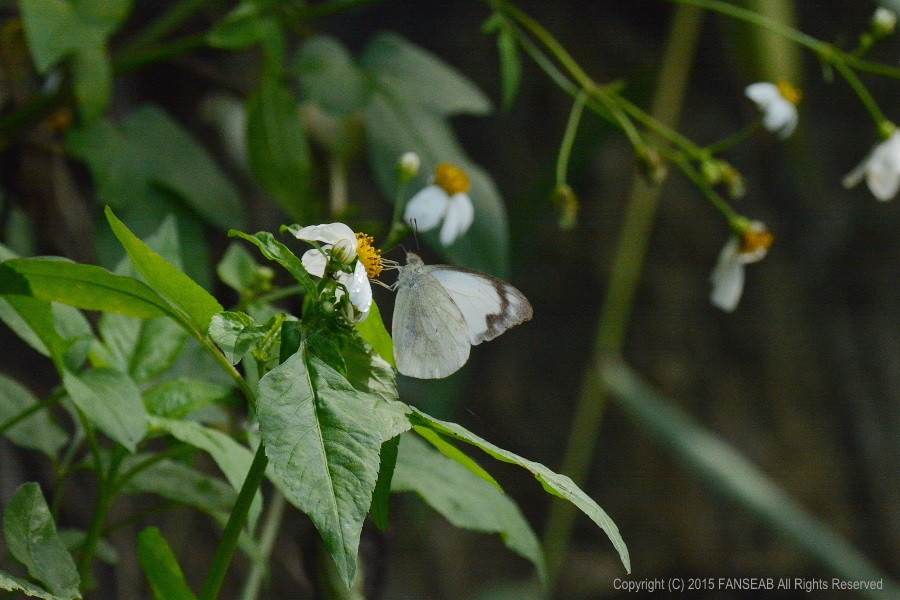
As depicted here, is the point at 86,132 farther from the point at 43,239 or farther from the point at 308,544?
the point at 308,544

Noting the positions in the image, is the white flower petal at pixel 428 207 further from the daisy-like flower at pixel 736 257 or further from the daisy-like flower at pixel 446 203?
the daisy-like flower at pixel 736 257

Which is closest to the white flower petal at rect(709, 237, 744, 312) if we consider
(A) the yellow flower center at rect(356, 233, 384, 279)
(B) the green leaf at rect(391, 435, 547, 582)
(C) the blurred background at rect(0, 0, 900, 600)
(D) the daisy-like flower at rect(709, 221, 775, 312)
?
(D) the daisy-like flower at rect(709, 221, 775, 312)

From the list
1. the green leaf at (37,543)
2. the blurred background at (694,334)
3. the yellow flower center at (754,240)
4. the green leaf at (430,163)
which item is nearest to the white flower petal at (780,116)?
the yellow flower center at (754,240)

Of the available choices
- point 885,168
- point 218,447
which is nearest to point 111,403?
point 218,447

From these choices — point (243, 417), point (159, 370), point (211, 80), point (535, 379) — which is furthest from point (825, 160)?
point (159, 370)

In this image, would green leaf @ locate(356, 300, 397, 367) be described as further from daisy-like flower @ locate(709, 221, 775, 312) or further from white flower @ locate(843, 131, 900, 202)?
white flower @ locate(843, 131, 900, 202)

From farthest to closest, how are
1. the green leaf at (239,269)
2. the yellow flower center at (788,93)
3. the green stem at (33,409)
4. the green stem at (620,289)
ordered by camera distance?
1. the green stem at (620,289)
2. the yellow flower center at (788,93)
3. the green leaf at (239,269)
4. the green stem at (33,409)
